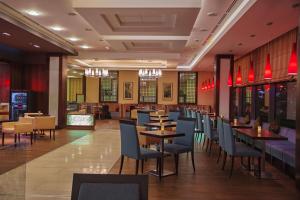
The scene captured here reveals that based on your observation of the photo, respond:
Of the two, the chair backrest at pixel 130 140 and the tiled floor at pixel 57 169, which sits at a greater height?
the chair backrest at pixel 130 140

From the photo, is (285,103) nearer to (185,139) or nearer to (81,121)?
(185,139)

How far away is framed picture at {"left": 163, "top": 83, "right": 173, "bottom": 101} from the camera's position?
2186 cm

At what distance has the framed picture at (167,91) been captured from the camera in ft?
71.7

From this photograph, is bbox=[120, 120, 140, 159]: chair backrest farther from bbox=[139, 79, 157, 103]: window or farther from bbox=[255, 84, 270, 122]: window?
bbox=[139, 79, 157, 103]: window

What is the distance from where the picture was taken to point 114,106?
21.9 meters

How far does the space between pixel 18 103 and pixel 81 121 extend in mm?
2545

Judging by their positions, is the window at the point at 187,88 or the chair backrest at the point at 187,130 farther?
the window at the point at 187,88

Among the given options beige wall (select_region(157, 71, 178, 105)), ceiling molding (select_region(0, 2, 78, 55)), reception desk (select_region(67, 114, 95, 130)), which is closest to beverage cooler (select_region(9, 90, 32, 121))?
reception desk (select_region(67, 114, 95, 130))

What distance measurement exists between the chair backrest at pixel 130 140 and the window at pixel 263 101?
225 inches

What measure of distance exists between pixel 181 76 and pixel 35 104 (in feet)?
34.4

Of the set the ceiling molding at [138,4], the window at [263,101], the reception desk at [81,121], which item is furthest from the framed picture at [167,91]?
the ceiling molding at [138,4]

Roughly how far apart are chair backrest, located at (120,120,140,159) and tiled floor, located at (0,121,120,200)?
2.68ft

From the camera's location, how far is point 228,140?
241 inches

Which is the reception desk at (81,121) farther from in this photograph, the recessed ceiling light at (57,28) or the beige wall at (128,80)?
the beige wall at (128,80)
